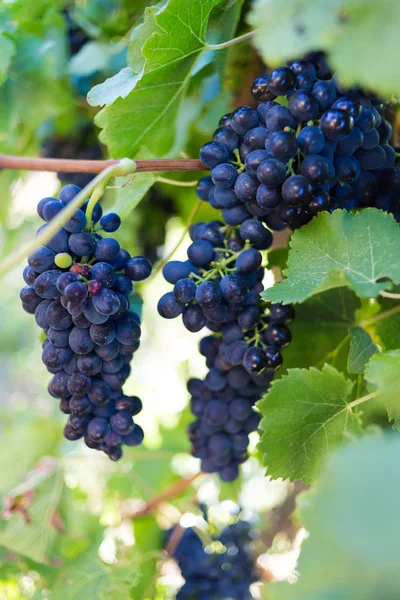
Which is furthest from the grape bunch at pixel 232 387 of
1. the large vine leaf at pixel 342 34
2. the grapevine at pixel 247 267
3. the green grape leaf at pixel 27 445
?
the green grape leaf at pixel 27 445

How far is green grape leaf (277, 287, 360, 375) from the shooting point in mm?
796

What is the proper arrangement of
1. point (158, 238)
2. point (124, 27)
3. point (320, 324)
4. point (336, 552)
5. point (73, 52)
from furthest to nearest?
point (158, 238) → point (73, 52) → point (124, 27) → point (320, 324) → point (336, 552)

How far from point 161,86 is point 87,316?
0.34 metres

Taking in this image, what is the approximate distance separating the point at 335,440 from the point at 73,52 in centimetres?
104

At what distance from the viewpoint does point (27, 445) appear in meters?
1.29

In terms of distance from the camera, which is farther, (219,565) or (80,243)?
(219,565)

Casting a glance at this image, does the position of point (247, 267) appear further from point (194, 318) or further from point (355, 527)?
point (355, 527)

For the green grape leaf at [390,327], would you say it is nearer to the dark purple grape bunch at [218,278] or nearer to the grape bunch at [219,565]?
the dark purple grape bunch at [218,278]

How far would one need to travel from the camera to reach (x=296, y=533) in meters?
1.29

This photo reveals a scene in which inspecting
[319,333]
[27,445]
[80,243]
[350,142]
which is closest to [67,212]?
[80,243]

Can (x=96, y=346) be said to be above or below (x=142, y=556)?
above

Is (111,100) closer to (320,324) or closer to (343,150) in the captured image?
(343,150)

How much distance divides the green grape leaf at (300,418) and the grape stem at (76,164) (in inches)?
11.2

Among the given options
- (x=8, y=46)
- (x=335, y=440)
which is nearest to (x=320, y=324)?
(x=335, y=440)
